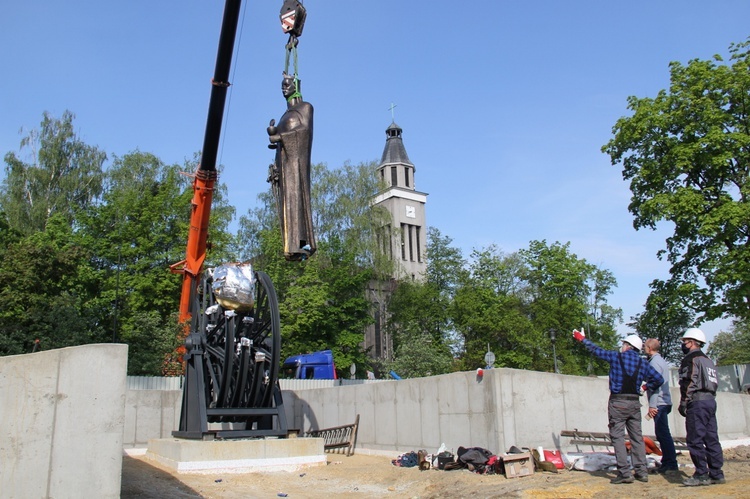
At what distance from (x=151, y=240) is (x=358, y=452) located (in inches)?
857

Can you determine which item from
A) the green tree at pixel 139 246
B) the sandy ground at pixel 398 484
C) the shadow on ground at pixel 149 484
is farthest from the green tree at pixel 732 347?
the shadow on ground at pixel 149 484

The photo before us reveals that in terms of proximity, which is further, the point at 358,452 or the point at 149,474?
the point at 358,452

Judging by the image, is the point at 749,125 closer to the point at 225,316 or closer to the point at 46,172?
the point at 225,316

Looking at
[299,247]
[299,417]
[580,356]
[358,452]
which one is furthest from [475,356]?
[299,247]

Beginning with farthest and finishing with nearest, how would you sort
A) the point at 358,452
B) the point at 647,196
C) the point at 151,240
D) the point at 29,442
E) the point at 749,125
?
the point at 151,240, the point at 647,196, the point at 749,125, the point at 358,452, the point at 29,442

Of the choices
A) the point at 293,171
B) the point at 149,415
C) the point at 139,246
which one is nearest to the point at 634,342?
the point at 293,171

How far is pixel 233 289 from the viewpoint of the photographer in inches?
520

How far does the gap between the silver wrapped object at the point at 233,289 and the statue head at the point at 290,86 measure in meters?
4.86

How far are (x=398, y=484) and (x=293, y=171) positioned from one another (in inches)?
197

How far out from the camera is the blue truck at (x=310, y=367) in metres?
31.1

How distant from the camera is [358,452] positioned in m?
15.4

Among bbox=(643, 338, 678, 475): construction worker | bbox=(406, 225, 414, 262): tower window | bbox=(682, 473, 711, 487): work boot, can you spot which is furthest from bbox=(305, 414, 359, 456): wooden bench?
bbox=(406, 225, 414, 262): tower window

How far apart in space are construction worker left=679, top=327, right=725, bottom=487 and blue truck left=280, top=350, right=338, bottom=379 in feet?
79.7

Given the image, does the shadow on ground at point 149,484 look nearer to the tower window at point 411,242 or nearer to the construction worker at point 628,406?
the construction worker at point 628,406
